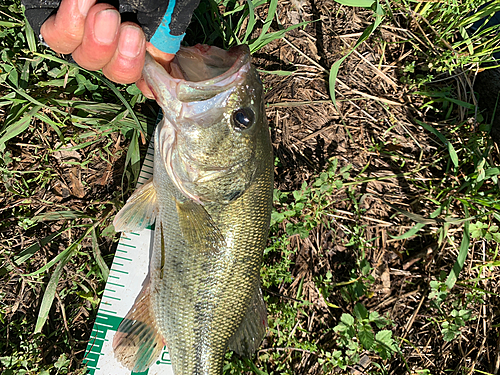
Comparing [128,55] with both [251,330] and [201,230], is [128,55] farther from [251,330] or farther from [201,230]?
[251,330]

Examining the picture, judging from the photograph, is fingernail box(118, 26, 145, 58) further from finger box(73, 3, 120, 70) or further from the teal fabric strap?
the teal fabric strap

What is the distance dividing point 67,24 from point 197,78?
726mm

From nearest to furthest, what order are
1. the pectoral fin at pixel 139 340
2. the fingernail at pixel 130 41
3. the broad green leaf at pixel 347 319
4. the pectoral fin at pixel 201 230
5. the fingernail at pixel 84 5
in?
the fingernail at pixel 84 5, the fingernail at pixel 130 41, the pectoral fin at pixel 201 230, the pectoral fin at pixel 139 340, the broad green leaf at pixel 347 319

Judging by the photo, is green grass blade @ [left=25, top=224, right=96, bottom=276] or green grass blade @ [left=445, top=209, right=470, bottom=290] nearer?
green grass blade @ [left=25, top=224, right=96, bottom=276]

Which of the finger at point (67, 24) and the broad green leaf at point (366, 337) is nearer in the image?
the finger at point (67, 24)

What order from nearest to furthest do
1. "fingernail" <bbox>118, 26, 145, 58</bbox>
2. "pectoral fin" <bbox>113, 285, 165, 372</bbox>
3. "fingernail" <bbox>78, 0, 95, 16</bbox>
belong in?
"fingernail" <bbox>78, 0, 95, 16</bbox>
"fingernail" <bbox>118, 26, 145, 58</bbox>
"pectoral fin" <bbox>113, 285, 165, 372</bbox>

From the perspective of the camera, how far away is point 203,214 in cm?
216

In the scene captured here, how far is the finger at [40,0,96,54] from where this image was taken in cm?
163

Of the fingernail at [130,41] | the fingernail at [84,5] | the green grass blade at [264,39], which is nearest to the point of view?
the fingernail at [84,5]

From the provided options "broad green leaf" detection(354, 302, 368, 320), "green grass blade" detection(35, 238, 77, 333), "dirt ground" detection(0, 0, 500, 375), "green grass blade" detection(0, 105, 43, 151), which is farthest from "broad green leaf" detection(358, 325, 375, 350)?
"green grass blade" detection(0, 105, 43, 151)

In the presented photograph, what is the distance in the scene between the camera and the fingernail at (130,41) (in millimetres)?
1747

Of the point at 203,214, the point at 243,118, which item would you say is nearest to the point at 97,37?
the point at 243,118

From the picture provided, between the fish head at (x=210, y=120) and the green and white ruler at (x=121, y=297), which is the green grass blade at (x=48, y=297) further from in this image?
the fish head at (x=210, y=120)

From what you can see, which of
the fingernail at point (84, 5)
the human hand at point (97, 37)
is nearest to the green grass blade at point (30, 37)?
the human hand at point (97, 37)
